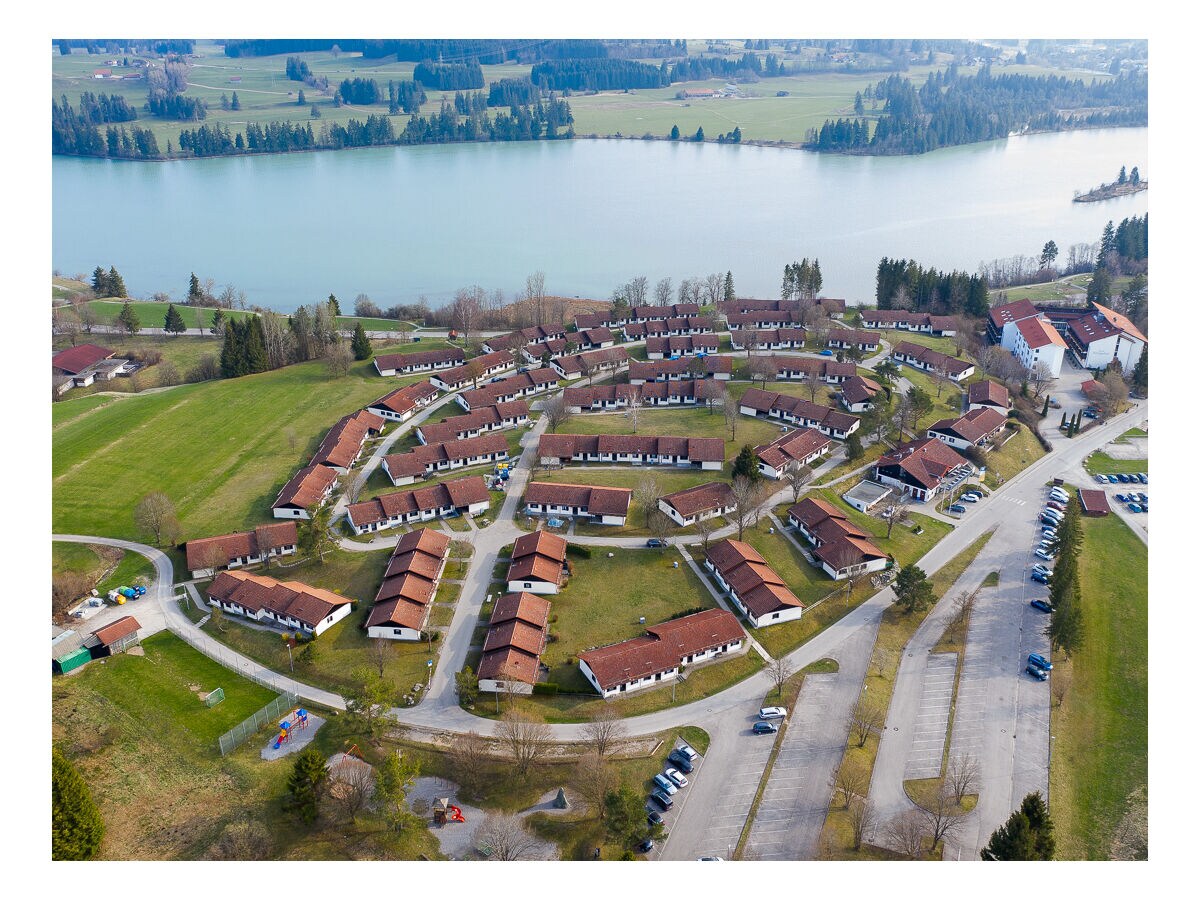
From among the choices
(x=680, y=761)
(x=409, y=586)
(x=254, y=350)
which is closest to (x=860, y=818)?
(x=680, y=761)

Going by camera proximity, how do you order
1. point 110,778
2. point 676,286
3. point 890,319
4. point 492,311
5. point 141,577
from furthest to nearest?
point 676,286, point 492,311, point 890,319, point 141,577, point 110,778

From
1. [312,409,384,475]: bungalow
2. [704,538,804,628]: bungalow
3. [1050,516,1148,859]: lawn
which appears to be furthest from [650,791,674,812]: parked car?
[312,409,384,475]: bungalow

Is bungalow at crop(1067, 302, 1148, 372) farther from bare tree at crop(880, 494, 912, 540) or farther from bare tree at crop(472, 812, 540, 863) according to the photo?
bare tree at crop(472, 812, 540, 863)

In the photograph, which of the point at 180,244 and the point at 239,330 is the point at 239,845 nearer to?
the point at 239,330

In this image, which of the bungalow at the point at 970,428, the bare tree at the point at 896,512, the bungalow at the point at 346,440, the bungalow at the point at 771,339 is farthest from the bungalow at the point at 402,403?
the bungalow at the point at 970,428

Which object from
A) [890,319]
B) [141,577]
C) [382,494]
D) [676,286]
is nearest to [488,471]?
[382,494]

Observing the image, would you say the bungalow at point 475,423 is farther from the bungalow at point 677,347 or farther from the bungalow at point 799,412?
the bungalow at point 799,412
